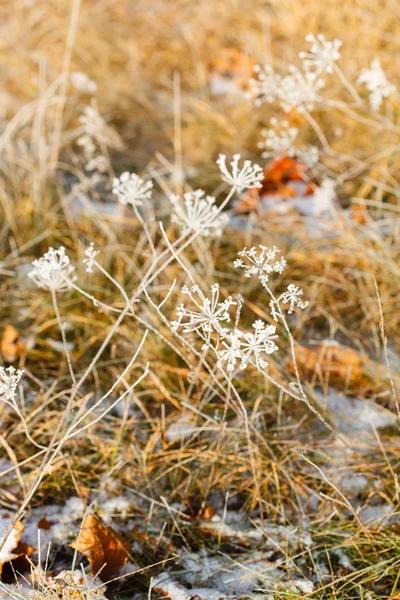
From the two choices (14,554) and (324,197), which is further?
(324,197)

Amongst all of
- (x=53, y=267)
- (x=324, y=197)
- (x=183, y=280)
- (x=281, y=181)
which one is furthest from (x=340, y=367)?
(x=281, y=181)

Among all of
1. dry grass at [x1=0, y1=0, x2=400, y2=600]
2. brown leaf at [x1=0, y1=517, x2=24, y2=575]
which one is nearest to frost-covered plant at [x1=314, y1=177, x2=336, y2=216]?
dry grass at [x1=0, y1=0, x2=400, y2=600]

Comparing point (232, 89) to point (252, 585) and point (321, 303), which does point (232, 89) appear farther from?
point (252, 585)

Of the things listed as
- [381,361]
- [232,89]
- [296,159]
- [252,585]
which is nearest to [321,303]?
[381,361]

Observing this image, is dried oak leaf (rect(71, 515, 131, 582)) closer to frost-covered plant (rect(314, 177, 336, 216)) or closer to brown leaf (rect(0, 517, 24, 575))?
brown leaf (rect(0, 517, 24, 575))

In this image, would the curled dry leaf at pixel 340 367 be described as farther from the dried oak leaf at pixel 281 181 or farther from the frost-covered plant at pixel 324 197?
the dried oak leaf at pixel 281 181

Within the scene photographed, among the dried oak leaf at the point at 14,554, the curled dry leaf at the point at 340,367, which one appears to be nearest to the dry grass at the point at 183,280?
the curled dry leaf at the point at 340,367

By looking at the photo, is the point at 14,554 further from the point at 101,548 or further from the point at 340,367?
the point at 340,367
